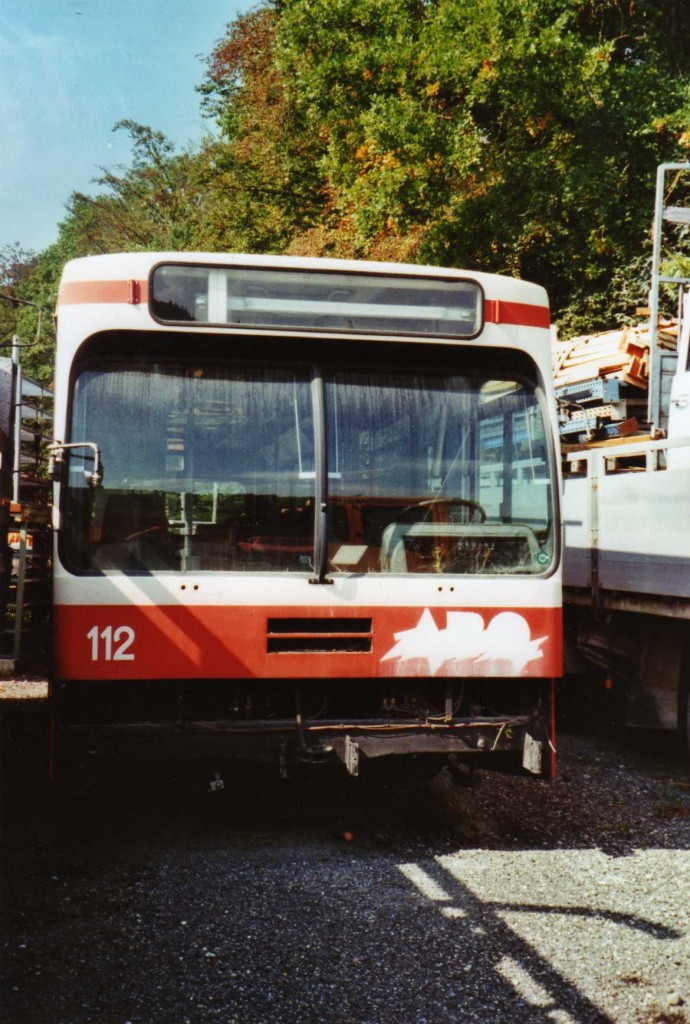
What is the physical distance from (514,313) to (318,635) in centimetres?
198

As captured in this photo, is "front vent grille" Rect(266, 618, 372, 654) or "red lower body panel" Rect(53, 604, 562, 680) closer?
"red lower body panel" Rect(53, 604, 562, 680)

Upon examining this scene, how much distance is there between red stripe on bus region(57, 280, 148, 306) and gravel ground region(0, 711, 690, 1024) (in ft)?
7.91

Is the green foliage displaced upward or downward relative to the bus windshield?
upward

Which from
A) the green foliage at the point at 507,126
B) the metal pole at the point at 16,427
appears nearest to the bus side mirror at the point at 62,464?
the metal pole at the point at 16,427

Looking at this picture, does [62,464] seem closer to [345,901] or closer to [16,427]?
[16,427]

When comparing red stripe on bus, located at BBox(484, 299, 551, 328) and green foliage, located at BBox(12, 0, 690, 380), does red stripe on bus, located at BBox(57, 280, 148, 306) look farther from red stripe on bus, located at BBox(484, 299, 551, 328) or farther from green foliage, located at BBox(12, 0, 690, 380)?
green foliage, located at BBox(12, 0, 690, 380)

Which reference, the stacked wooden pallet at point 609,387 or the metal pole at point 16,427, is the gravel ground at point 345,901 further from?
the stacked wooden pallet at point 609,387

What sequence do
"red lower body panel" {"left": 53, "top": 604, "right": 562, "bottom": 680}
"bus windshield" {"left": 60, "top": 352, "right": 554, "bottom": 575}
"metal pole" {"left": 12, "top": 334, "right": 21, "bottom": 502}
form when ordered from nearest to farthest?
"red lower body panel" {"left": 53, "top": 604, "right": 562, "bottom": 680} < "bus windshield" {"left": 60, "top": 352, "right": 554, "bottom": 575} < "metal pole" {"left": 12, "top": 334, "right": 21, "bottom": 502}

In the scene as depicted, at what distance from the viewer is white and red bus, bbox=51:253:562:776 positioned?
17.0ft

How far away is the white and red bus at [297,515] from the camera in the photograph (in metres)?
5.18

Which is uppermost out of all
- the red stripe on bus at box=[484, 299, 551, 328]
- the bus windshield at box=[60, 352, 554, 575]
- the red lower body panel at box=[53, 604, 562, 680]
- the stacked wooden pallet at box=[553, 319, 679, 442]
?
the stacked wooden pallet at box=[553, 319, 679, 442]

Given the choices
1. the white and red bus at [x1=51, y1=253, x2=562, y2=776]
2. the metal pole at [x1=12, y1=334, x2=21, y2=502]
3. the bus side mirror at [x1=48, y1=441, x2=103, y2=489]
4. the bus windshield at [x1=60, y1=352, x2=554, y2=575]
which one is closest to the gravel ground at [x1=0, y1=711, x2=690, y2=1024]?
the white and red bus at [x1=51, y1=253, x2=562, y2=776]

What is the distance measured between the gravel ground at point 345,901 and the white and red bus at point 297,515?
1.96ft

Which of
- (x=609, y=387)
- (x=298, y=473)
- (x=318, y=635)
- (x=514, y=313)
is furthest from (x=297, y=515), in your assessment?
(x=609, y=387)
